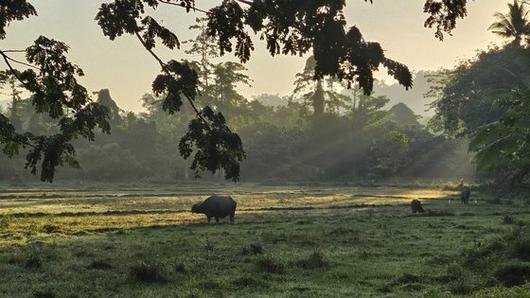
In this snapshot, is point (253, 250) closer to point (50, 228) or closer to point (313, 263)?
point (313, 263)

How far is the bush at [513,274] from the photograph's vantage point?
10.8m

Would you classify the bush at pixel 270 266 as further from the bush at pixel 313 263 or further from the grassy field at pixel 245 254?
the bush at pixel 313 263

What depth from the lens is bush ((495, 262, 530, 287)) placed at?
10781 mm

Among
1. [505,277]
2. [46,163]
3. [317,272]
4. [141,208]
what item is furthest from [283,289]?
[141,208]

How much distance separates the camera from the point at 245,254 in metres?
15.0

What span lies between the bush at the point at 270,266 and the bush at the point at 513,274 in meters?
4.62

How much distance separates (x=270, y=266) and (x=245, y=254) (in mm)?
2181

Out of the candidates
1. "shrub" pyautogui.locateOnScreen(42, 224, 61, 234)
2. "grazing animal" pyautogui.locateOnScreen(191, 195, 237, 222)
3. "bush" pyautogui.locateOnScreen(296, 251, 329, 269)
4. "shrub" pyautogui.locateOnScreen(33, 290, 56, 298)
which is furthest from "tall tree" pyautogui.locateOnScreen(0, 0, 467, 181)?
"grazing animal" pyautogui.locateOnScreen(191, 195, 237, 222)

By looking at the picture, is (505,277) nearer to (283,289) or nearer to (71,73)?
(283,289)

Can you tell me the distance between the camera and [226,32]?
7.61 metres

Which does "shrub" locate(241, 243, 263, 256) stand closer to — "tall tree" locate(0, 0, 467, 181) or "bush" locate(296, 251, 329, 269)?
"bush" locate(296, 251, 329, 269)

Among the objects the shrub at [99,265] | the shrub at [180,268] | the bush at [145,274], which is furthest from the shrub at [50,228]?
the bush at [145,274]

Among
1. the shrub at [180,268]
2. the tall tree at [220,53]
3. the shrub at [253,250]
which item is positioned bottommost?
the shrub at [180,268]

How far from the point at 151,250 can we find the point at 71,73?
8.07 m
